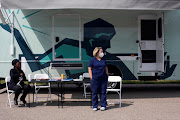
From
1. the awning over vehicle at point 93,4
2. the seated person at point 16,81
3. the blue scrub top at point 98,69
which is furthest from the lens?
the awning over vehicle at point 93,4

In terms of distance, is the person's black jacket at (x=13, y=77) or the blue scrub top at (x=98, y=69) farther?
the person's black jacket at (x=13, y=77)

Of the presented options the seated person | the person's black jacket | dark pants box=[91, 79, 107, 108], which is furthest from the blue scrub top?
the person's black jacket

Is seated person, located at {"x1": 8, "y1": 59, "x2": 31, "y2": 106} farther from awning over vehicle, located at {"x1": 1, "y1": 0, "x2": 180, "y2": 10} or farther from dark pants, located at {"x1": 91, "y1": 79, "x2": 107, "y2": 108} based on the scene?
dark pants, located at {"x1": 91, "y1": 79, "x2": 107, "y2": 108}

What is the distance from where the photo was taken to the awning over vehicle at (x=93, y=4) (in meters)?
6.60

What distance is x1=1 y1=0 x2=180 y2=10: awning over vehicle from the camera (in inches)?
260

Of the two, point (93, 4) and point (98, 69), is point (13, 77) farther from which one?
point (93, 4)

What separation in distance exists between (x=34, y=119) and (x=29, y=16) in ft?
13.5

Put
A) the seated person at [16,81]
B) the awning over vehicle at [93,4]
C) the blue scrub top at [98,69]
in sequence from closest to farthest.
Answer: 1. the blue scrub top at [98,69]
2. the seated person at [16,81]
3. the awning over vehicle at [93,4]

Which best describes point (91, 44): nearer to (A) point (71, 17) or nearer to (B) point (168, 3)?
(A) point (71, 17)

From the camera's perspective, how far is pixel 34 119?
4910mm

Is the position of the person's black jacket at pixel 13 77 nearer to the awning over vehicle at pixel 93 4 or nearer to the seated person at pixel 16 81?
the seated person at pixel 16 81

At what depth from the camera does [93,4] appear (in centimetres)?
673

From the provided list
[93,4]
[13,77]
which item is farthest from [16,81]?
[93,4]

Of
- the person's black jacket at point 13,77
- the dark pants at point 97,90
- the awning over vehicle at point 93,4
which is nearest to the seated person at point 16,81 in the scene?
the person's black jacket at point 13,77
